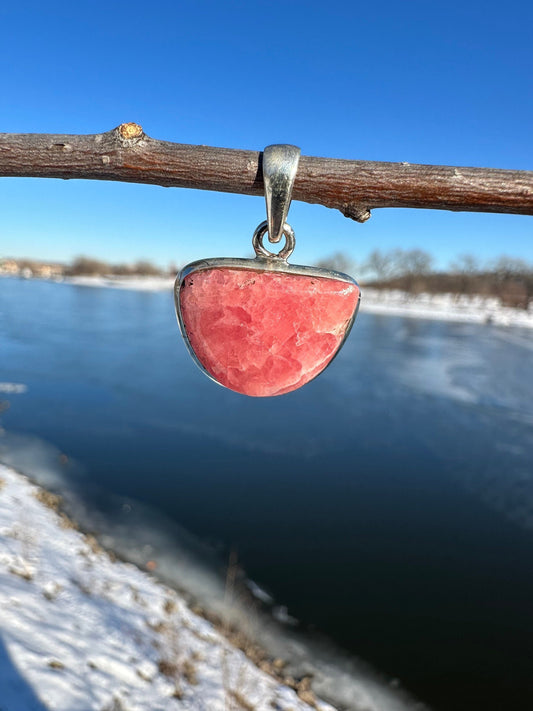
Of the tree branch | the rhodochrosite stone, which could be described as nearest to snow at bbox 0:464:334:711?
the rhodochrosite stone

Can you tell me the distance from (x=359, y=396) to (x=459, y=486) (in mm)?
5507

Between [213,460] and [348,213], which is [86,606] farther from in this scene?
[348,213]

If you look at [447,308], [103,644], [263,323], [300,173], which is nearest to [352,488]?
[103,644]

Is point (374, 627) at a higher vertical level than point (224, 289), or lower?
lower

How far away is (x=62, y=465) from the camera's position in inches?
324

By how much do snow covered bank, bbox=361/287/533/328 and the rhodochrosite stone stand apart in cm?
3610

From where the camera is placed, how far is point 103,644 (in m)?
4.16

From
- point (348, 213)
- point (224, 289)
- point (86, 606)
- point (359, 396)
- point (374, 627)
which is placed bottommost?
point (374, 627)

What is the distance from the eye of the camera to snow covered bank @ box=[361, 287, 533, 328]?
133 ft

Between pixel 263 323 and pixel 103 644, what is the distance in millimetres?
4457

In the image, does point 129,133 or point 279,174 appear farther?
point 129,133

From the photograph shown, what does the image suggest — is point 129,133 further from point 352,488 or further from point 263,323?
Answer: point 352,488

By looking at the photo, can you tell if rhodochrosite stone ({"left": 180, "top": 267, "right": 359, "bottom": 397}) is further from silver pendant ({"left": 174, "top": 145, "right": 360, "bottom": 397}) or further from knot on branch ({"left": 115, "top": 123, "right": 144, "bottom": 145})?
knot on branch ({"left": 115, "top": 123, "right": 144, "bottom": 145})

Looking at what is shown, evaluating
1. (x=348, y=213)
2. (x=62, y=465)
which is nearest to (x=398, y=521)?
(x=62, y=465)
